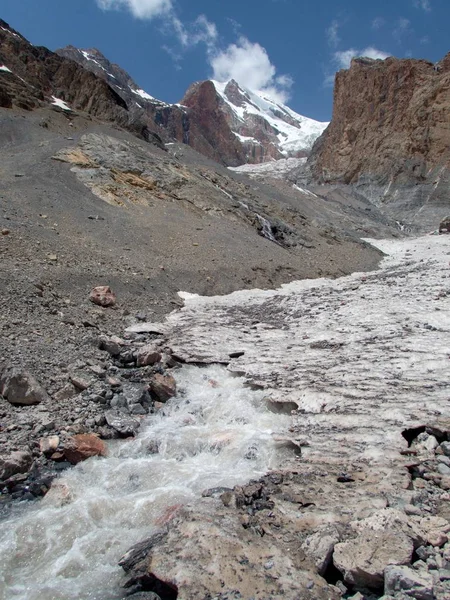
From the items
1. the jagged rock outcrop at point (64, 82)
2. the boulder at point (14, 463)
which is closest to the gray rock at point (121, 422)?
the boulder at point (14, 463)

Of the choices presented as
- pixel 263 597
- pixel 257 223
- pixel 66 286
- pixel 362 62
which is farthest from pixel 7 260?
pixel 362 62

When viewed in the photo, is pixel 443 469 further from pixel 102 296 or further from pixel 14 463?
pixel 102 296

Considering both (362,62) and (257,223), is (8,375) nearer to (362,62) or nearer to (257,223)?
(257,223)

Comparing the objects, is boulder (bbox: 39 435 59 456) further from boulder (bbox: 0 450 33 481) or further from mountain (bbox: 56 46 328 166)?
mountain (bbox: 56 46 328 166)

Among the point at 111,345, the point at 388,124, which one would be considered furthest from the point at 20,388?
the point at 388,124

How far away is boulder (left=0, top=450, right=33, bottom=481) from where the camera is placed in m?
5.64

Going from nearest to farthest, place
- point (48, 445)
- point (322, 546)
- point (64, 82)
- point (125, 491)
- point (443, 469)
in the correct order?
point (322, 546) < point (443, 469) < point (125, 491) < point (48, 445) < point (64, 82)

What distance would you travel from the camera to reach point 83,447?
6.25 meters

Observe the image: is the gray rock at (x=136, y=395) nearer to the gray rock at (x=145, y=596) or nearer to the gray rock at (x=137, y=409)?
the gray rock at (x=137, y=409)

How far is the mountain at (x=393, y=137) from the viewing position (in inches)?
2559

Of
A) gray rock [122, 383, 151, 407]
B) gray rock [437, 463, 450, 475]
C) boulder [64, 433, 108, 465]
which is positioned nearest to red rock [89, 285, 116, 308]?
gray rock [122, 383, 151, 407]

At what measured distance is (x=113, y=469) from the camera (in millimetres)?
6062

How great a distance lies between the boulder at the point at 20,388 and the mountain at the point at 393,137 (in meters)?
59.2

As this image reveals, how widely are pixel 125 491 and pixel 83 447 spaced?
1024 mm
